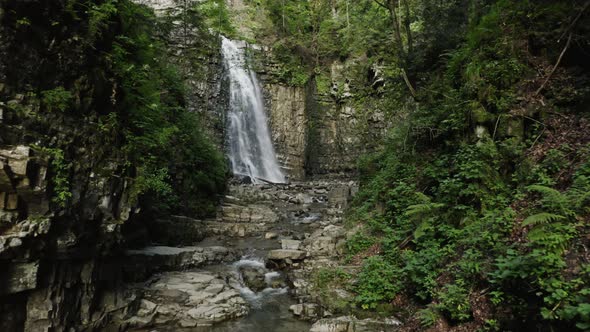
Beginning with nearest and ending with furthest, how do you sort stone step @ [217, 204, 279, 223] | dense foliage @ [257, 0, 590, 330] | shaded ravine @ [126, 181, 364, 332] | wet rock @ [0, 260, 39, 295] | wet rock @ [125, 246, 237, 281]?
dense foliage @ [257, 0, 590, 330]
wet rock @ [0, 260, 39, 295]
shaded ravine @ [126, 181, 364, 332]
wet rock @ [125, 246, 237, 281]
stone step @ [217, 204, 279, 223]

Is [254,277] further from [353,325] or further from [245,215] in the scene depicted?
[245,215]

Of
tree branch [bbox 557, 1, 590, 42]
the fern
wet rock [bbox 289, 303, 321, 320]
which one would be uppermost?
tree branch [bbox 557, 1, 590, 42]

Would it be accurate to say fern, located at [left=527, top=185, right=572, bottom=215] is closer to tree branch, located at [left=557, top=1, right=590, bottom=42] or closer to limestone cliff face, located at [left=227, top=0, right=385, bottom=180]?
tree branch, located at [left=557, top=1, right=590, bottom=42]

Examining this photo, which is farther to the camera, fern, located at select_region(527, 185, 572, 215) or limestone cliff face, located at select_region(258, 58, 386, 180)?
limestone cliff face, located at select_region(258, 58, 386, 180)

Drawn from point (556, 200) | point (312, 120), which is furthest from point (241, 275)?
point (312, 120)

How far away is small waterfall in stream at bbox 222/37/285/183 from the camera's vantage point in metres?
24.5

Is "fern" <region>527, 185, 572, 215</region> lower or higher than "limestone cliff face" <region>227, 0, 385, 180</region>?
lower

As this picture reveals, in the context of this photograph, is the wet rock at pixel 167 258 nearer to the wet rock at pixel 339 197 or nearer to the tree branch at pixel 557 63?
the wet rock at pixel 339 197

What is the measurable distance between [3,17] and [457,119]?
8896mm

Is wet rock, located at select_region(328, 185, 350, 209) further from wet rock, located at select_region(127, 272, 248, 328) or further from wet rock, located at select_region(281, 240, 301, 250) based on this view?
wet rock, located at select_region(127, 272, 248, 328)

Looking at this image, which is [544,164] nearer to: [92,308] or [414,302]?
[414,302]

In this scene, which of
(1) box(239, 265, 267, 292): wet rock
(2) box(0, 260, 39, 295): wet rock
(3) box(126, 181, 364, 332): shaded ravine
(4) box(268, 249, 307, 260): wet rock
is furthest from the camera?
(4) box(268, 249, 307, 260): wet rock

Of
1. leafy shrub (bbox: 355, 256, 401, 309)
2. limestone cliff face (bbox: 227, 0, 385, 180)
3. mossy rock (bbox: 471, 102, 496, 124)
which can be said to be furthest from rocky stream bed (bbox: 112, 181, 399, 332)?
limestone cliff face (bbox: 227, 0, 385, 180)

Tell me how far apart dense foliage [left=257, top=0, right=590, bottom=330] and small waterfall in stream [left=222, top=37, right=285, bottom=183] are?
1450 cm
